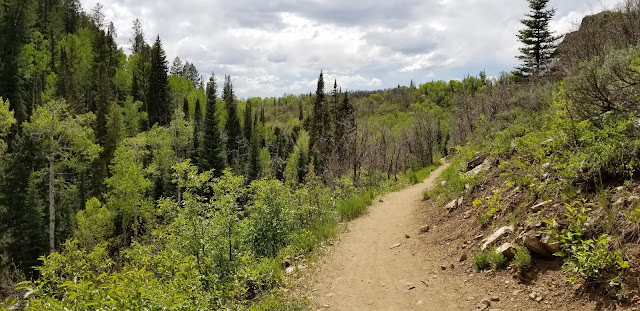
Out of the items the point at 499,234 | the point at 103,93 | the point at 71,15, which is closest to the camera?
the point at 499,234

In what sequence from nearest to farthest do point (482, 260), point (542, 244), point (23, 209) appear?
point (542, 244) < point (482, 260) < point (23, 209)

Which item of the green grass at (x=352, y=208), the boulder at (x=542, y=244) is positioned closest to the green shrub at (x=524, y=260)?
the boulder at (x=542, y=244)

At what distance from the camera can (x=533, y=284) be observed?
519 cm

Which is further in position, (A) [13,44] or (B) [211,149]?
(A) [13,44]

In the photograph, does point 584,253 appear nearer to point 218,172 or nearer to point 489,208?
point 489,208

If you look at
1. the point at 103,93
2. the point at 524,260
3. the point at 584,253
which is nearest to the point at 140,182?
the point at 103,93

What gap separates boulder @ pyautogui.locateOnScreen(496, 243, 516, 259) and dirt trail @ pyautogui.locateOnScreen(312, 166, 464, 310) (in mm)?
1008

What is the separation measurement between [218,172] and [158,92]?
23137 mm

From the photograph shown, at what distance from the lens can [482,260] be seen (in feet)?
20.6

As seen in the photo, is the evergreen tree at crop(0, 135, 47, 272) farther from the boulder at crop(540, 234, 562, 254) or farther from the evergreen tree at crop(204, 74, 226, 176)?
the boulder at crop(540, 234, 562, 254)

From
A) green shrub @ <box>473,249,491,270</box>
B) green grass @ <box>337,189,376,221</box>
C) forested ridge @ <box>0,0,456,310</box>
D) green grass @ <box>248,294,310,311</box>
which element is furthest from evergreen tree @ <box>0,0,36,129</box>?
green shrub @ <box>473,249,491,270</box>

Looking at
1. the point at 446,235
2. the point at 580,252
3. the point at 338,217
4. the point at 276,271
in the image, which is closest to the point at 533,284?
the point at 580,252

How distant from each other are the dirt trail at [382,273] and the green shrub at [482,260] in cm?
62

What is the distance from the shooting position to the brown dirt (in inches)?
201
